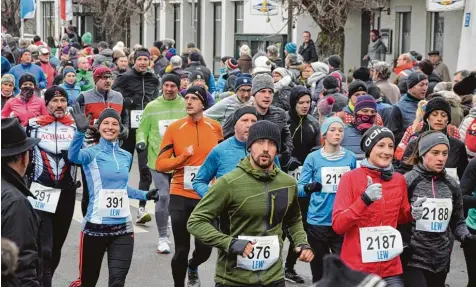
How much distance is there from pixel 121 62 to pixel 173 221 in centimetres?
890

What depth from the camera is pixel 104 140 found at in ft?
27.9

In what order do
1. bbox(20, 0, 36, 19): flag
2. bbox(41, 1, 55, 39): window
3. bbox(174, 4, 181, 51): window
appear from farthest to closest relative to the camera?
bbox(41, 1, 55, 39): window, bbox(174, 4, 181, 51): window, bbox(20, 0, 36, 19): flag

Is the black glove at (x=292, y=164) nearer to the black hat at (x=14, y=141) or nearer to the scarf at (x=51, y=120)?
the scarf at (x=51, y=120)

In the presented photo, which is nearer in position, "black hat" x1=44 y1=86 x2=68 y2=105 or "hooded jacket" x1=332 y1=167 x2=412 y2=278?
"hooded jacket" x1=332 y1=167 x2=412 y2=278

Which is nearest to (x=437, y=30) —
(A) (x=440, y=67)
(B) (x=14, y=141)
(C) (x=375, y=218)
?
(A) (x=440, y=67)

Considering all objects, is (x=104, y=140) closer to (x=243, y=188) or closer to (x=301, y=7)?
(x=243, y=188)

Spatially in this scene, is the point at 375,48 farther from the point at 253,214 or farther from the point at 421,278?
the point at 253,214

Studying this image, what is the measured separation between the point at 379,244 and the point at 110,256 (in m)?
2.19

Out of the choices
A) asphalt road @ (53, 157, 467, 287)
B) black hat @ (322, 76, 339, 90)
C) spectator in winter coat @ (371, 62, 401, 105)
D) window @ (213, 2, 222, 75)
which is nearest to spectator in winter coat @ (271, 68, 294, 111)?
black hat @ (322, 76, 339, 90)

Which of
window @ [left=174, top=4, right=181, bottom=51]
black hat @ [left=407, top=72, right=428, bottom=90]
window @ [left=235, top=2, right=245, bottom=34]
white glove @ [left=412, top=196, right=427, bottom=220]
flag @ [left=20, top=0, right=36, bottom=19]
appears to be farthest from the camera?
window @ [left=174, top=4, right=181, bottom=51]

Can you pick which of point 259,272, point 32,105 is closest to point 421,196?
point 259,272

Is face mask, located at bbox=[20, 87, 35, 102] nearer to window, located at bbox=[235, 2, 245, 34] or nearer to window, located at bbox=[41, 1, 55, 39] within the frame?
window, located at bbox=[235, 2, 245, 34]

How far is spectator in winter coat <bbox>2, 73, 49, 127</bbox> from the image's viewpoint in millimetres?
12844

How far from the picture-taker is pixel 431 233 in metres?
7.59
